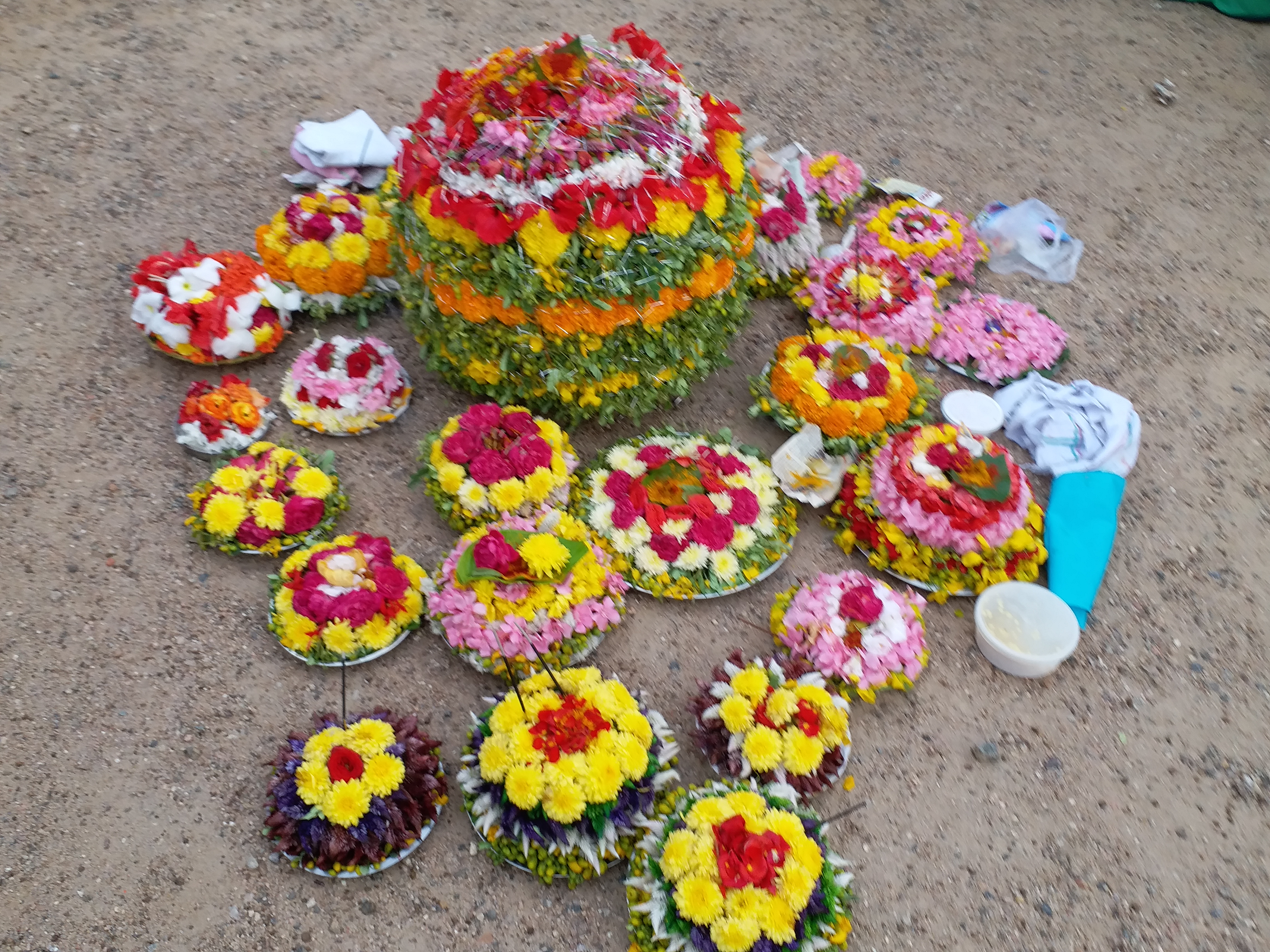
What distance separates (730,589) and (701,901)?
1277 mm

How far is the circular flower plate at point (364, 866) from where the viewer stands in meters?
2.82

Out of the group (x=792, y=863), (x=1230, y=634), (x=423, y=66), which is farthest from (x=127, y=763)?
(x=423, y=66)

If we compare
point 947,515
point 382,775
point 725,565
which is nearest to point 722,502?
point 725,565

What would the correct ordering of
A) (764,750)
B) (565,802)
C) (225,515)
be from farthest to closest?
1. (225,515)
2. (764,750)
3. (565,802)

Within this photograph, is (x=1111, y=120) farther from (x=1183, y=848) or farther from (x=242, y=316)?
(x=242, y=316)

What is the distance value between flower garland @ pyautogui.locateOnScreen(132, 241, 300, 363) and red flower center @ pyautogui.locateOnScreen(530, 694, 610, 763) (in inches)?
95.6

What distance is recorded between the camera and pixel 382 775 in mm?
2789

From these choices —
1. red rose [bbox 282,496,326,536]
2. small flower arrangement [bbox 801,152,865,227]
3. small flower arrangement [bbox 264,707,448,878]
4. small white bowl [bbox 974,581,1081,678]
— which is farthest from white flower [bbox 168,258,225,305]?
small white bowl [bbox 974,581,1081,678]

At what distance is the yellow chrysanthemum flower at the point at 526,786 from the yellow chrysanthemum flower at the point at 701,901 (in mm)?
495

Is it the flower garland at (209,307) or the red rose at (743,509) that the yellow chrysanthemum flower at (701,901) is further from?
the flower garland at (209,307)

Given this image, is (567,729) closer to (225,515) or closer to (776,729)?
(776,729)

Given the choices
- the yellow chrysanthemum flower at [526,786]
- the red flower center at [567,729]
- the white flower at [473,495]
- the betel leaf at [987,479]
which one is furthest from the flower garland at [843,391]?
the yellow chrysanthemum flower at [526,786]

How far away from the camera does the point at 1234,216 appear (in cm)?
552

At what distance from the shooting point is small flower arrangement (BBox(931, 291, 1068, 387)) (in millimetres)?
4395
